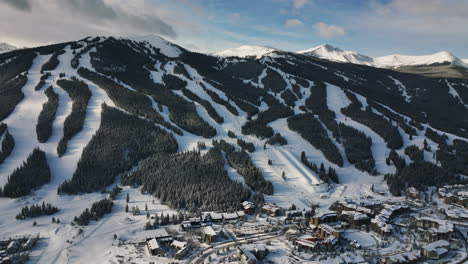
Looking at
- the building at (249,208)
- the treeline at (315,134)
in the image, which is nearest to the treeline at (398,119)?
the treeline at (315,134)

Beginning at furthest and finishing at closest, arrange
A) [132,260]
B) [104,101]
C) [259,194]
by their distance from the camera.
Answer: [104,101]
[259,194]
[132,260]

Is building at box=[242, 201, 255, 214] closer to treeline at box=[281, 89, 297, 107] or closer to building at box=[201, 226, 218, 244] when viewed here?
building at box=[201, 226, 218, 244]

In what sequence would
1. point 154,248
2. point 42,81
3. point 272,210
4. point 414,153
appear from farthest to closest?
point 42,81
point 414,153
point 272,210
point 154,248

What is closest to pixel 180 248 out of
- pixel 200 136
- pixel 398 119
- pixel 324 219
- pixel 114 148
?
pixel 324 219

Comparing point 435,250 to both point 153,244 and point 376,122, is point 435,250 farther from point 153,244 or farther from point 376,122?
point 376,122

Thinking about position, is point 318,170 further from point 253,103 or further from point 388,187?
point 253,103

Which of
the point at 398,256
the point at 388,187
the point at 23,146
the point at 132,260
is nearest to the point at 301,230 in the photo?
the point at 398,256
